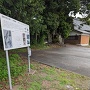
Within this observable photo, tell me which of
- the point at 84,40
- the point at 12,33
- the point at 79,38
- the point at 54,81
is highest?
the point at 12,33

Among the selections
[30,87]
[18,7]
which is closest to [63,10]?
[18,7]

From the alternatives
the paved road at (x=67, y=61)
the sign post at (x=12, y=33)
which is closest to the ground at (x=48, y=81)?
the sign post at (x=12, y=33)

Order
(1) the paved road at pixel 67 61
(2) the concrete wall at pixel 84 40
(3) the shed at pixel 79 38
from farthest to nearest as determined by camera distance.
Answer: (2) the concrete wall at pixel 84 40
(3) the shed at pixel 79 38
(1) the paved road at pixel 67 61

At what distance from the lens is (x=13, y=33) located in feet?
15.4

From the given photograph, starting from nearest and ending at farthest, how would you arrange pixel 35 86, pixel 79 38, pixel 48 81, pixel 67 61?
pixel 35 86 < pixel 48 81 < pixel 67 61 < pixel 79 38

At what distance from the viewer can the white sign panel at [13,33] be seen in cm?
415

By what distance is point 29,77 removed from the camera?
564 centimetres

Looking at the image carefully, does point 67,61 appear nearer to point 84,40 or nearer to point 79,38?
point 79,38

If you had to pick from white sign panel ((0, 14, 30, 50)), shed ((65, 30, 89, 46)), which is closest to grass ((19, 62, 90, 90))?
white sign panel ((0, 14, 30, 50))

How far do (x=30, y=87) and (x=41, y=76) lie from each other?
1186 mm

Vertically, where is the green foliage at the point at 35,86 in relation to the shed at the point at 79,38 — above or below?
below

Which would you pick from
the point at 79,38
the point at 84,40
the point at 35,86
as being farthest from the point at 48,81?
the point at 84,40

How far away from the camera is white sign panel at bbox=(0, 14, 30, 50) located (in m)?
4.15

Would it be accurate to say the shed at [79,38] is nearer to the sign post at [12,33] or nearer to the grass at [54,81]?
the grass at [54,81]
